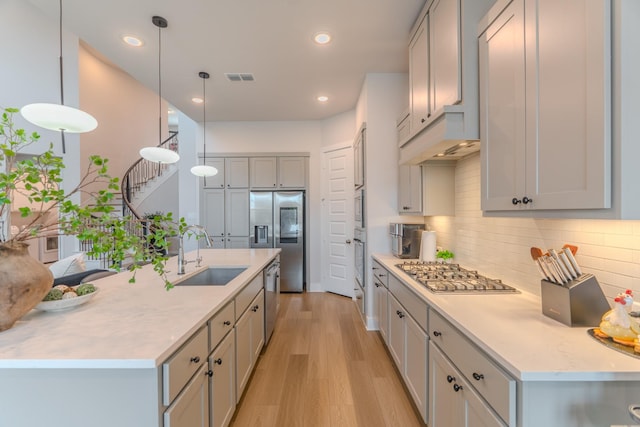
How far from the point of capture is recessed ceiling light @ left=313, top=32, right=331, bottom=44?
278 cm

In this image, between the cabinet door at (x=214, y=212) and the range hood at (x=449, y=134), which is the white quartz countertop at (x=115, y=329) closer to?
the range hood at (x=449, y=134)

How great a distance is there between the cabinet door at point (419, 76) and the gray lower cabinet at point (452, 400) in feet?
5.16

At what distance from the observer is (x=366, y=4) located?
94.2 inches

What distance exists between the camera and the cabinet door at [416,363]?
1.75 m

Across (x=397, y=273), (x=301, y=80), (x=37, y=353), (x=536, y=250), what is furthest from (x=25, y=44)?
(x=536, y=250)

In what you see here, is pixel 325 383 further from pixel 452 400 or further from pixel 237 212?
pixel 237 212

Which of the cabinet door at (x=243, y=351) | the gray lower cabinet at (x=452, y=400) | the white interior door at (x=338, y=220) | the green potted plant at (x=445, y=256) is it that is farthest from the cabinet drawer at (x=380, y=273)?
the white interior door at (x=338, y=220)

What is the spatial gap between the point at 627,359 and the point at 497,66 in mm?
1358

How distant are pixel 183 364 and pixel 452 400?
1.24 meters

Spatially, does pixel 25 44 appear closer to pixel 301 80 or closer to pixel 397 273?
pixel 301 80

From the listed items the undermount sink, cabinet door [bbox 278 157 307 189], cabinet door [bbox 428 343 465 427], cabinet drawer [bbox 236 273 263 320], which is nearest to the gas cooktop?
cabinet door [bbox 428 343 465 427]

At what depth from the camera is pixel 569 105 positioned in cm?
107

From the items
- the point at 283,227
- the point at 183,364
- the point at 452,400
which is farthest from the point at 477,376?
the point at 283,227

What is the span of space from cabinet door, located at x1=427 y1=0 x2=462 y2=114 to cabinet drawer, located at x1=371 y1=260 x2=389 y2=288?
153 centimetres
